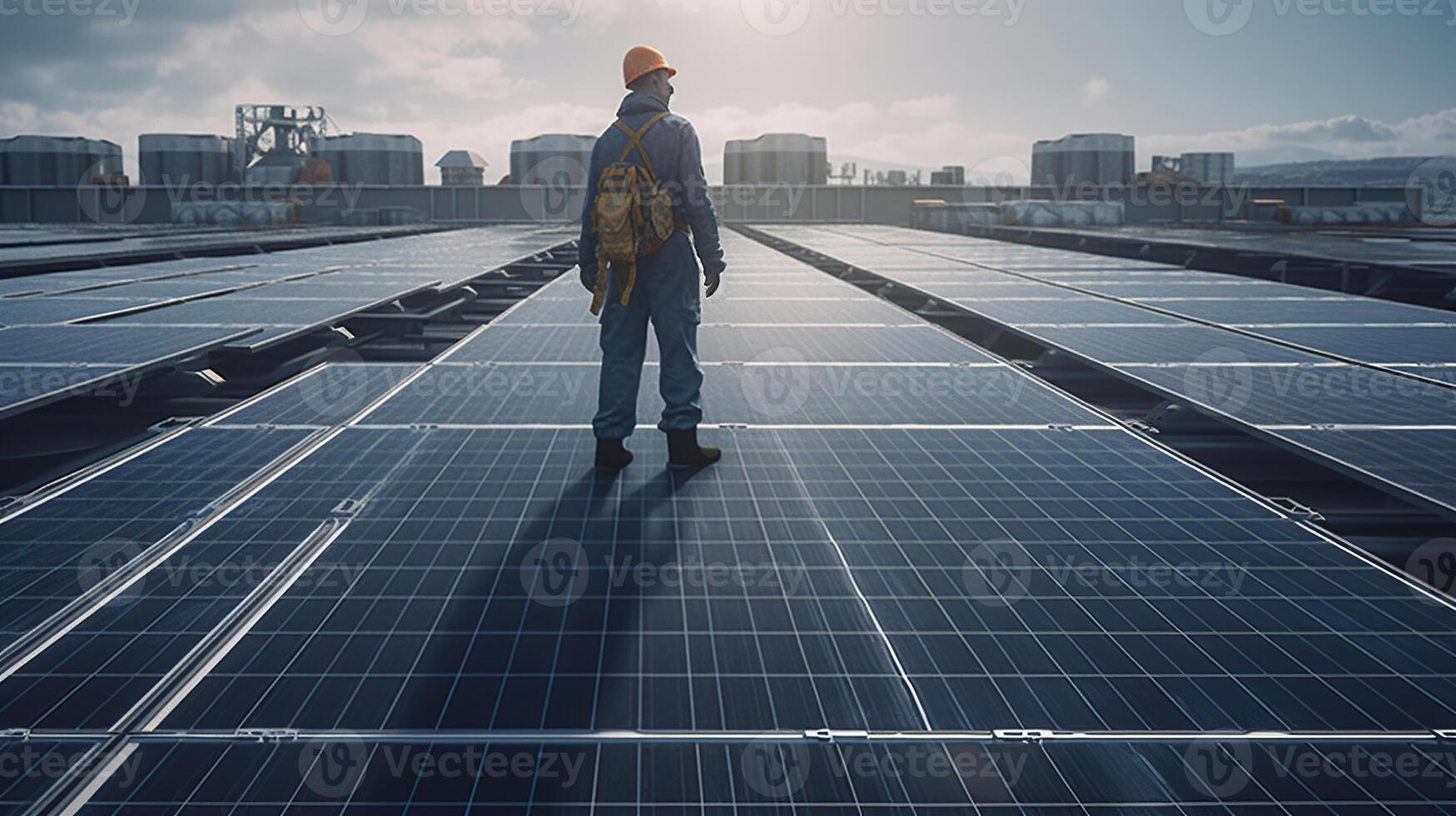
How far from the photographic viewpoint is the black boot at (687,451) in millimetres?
5379

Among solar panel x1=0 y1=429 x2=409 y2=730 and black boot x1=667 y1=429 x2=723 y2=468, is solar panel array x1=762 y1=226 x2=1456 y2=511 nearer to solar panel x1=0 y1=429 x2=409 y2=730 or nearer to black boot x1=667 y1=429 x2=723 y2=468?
black boot x1=667 y1=429 x2=723 y2=468

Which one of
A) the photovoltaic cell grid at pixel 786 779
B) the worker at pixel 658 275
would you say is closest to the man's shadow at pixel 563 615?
the photovoltaic cell grid at pixel 786 779

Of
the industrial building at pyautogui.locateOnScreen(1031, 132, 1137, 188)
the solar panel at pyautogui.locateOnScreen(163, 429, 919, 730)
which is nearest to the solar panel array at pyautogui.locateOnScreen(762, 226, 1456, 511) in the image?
the solar panel at pyautogui.locateOnScreen(163, 429, 919, 730)

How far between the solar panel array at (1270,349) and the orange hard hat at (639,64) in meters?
3.73

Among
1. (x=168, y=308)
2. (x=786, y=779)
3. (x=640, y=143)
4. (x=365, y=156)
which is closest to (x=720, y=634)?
(x=786, y=779)

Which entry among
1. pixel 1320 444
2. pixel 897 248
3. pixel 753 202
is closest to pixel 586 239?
pixel 1320 444

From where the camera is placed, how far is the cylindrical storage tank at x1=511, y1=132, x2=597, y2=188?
68.1 m

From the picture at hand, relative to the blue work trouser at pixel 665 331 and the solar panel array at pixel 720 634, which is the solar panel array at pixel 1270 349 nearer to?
the solar panel array at pixel 720 634

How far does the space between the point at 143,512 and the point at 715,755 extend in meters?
3.05

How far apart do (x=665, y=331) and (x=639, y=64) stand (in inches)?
56.6

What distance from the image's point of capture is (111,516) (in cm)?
437

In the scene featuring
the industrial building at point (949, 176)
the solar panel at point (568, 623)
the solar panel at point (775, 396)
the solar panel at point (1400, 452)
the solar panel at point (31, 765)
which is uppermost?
the industrial building at point (949, 176)

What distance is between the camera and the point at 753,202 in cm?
6550

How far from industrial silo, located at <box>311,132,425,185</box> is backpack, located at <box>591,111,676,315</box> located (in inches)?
2675
